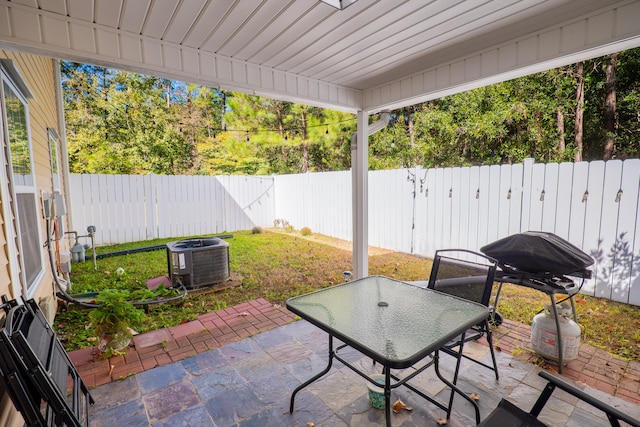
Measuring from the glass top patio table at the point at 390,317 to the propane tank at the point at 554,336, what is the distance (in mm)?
1033

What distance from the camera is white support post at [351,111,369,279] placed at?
3877 millimetres

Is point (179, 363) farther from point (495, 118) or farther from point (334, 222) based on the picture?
point (495, 118)

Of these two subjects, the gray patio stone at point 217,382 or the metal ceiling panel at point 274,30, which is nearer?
the metal ceiling panel at point 274,30

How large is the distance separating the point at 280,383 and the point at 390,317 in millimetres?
1069

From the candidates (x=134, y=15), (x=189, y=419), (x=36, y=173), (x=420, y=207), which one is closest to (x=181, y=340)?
(x=189, y=419)

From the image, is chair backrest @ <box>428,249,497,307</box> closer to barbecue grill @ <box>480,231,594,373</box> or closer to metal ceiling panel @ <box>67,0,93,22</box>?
barbecue grill @ <box>480,231,594,373</box>

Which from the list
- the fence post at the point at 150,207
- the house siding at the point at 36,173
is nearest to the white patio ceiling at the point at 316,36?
the house siding at the point at 36,173

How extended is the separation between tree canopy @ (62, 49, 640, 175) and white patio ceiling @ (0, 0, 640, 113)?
3.43 meters

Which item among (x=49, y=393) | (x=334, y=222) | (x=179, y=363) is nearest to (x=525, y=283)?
(x=179, y=363)

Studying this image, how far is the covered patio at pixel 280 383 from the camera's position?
1912 mm

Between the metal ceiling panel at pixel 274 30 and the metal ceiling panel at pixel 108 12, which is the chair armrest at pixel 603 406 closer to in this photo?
the metal ceiling panel at pixel 274 30

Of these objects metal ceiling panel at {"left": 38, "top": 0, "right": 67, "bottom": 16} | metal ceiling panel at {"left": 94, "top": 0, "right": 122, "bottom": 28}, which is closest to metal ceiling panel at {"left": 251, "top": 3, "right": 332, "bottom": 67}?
metal ceiling panel at {"left": 94, "top": 0, "right": 122, "bottom": 28}

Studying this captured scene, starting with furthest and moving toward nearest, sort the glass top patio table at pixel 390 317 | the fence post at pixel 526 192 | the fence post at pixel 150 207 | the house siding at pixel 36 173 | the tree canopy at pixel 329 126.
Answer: the fence post at pixel 150 207, the tree canopy at pixel 329 126, the fence post at pixel 526 192, the house siding at pixel 36 173, the glass top patio table at pixel 390 317

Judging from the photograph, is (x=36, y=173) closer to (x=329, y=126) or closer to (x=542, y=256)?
(x=542, y=256)
